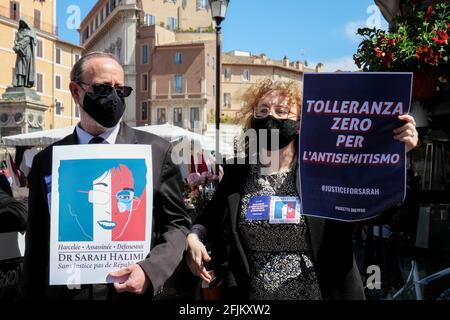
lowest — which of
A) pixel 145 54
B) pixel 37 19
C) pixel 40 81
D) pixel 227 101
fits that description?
pixel 227 101

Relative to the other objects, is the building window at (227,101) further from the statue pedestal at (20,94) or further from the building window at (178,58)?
the statue pedestal at (20,94)

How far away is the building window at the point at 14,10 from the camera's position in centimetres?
5506

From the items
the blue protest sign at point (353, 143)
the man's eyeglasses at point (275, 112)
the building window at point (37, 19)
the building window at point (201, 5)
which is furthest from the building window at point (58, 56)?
the blue protest sign at point (353, 143)

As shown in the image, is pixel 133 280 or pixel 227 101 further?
pixel 227 101

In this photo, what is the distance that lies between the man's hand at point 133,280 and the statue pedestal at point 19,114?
63.3ft

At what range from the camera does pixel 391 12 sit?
6887mm

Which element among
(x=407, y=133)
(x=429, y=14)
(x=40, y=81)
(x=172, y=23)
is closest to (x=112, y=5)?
(x=172, y=23)

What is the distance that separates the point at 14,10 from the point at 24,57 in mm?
38013

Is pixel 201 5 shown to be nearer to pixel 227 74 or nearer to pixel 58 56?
pixel 227 74

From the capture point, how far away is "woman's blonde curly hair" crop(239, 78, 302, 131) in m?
2.64

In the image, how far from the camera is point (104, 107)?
2229 millimetres

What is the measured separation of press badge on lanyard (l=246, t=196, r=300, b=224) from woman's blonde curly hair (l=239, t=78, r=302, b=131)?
1.36ft
